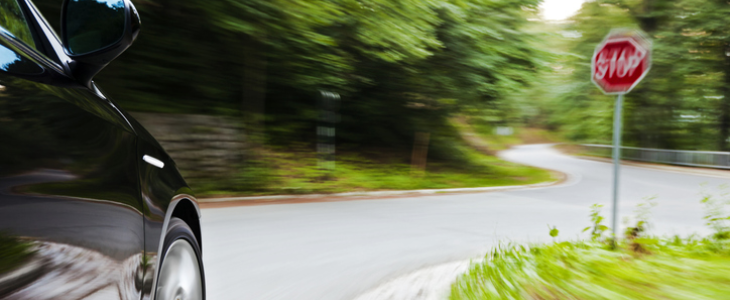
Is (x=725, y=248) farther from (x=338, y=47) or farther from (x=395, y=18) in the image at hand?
(x=338, y=47)

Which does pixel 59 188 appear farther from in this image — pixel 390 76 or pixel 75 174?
pixel 390 76

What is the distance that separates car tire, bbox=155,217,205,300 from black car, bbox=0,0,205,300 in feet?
0.04

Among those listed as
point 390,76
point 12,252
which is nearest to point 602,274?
point 12,252

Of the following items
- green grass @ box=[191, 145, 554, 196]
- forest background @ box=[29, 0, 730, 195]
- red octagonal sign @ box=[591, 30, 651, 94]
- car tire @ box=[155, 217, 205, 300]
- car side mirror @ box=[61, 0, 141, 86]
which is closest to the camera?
car side mirror @ box=[61, 0, 141, 86]

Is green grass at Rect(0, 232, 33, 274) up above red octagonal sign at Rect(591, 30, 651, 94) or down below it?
below

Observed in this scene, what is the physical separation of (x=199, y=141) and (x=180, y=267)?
864 centimetres

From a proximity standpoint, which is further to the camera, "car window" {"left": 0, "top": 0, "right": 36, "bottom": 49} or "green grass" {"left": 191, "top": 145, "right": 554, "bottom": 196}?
"green grass" {"left": 191, "top": 145, "right": 554, "bottom": 196}

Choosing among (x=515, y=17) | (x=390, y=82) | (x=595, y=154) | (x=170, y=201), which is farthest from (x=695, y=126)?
(x=170, y=201)

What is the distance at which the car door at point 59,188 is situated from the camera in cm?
127

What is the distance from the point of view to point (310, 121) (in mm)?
18891

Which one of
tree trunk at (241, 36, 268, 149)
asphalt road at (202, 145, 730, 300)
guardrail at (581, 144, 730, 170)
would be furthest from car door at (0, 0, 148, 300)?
guardrail at (581, 144, 730, 170)

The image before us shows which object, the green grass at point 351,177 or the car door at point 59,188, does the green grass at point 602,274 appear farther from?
the green grass at point 351,177

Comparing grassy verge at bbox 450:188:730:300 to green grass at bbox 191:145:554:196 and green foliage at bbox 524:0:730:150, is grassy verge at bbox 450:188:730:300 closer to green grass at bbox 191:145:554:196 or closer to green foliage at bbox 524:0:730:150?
green grass at bbox 191:145:554:196

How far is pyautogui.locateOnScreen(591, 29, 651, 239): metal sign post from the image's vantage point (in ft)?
18.3
